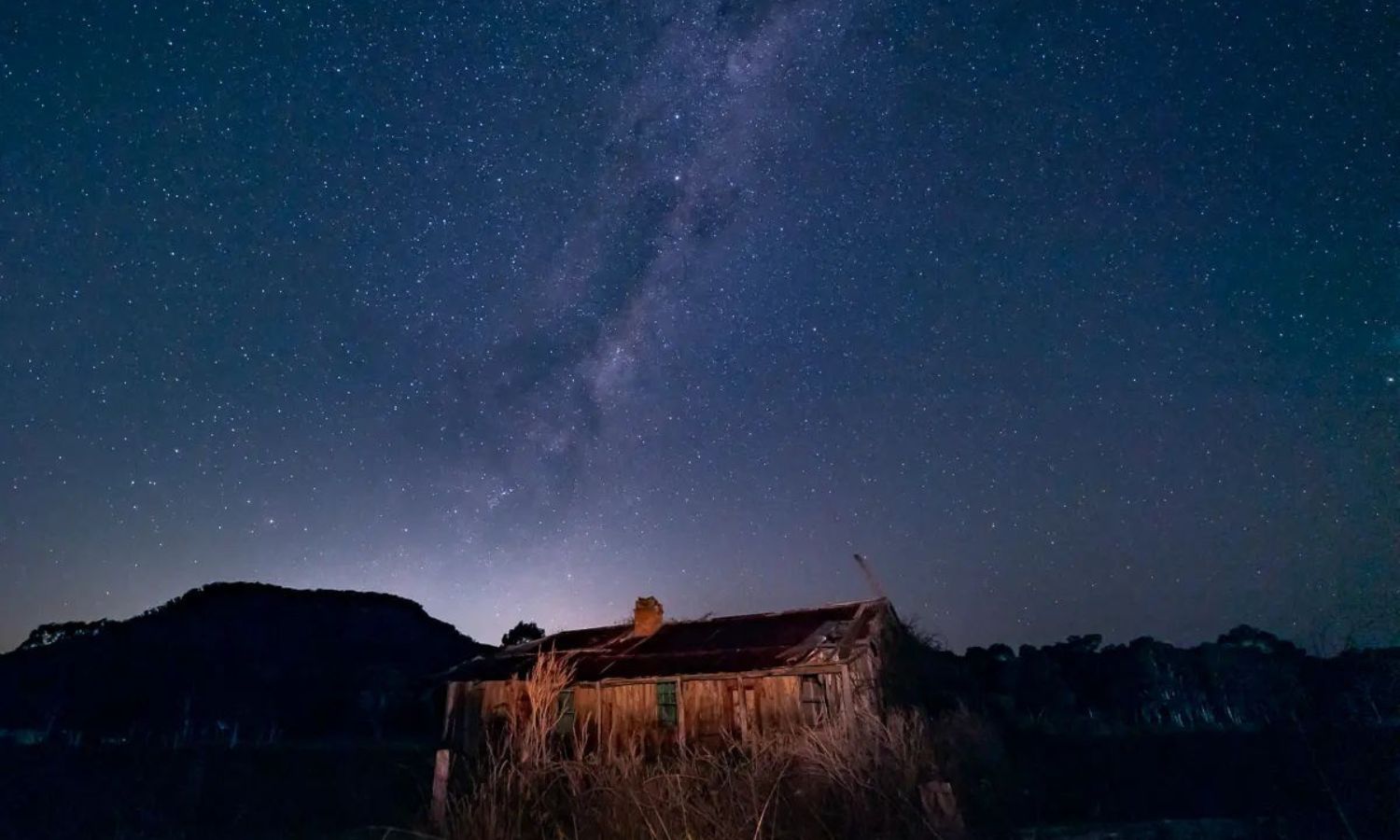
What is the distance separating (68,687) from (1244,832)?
2675 inches

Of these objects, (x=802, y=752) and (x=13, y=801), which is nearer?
(x=802, y=752)

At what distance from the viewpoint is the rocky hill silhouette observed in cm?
4747

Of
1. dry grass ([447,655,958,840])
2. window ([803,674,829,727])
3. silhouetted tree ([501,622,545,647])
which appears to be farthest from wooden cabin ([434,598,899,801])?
silhouetted tree ([501,622,545,647])

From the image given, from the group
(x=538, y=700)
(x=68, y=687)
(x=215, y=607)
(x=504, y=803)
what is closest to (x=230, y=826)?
(x=538, y=700)

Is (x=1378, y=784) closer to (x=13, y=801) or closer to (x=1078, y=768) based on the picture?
(x=1078, y=768)

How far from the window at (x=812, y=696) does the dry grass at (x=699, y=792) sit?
29.2ft

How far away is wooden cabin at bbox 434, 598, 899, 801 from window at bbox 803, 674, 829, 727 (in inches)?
0.9

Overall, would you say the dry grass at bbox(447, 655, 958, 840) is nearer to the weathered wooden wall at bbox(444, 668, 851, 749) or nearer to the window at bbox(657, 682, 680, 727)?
the weathered wooden wall at bbox(444, 668, 851, 749)

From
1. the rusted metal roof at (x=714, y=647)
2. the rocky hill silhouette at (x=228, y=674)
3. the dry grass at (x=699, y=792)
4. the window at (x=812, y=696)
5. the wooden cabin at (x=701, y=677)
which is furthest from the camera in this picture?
the rocky hill silhouette at (x=228, y=674)

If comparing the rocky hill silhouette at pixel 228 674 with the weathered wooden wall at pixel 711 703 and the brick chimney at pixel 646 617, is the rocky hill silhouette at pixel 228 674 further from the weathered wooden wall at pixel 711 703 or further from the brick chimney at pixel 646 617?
the weathered wooden wall at pixel 711 703

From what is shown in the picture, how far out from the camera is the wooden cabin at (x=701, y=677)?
18.3m

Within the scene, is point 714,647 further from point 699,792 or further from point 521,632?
point 521,632

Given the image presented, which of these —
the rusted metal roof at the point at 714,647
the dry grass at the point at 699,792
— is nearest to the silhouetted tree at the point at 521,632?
the rusted metal roof at the point at 714,647

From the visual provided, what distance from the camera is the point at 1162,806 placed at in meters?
18.5
